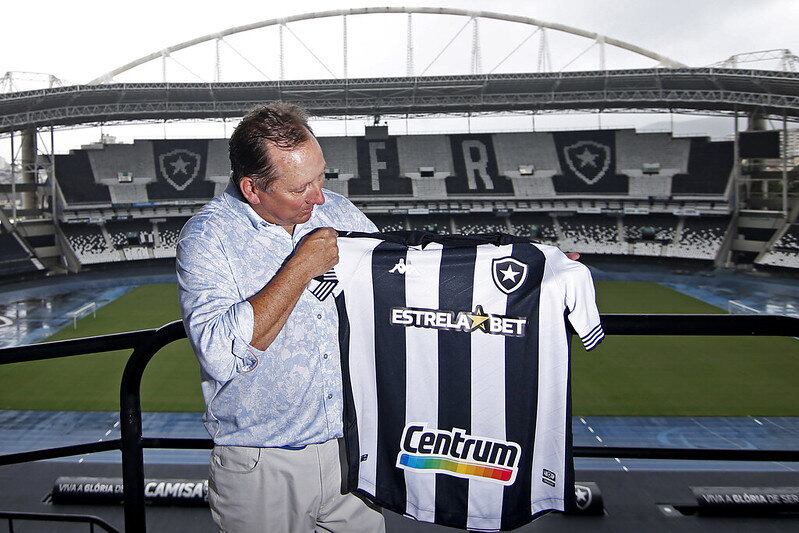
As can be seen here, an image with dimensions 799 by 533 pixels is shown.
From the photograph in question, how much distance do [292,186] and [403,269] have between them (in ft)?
1.68

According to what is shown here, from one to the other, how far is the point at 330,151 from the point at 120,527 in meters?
39.6

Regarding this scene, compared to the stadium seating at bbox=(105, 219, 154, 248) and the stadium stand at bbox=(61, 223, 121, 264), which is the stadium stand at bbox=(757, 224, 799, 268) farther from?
the stadium stand at bbox=(61, 223, 121, 264)

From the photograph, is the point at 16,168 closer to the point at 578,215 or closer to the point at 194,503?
the point at 578,215

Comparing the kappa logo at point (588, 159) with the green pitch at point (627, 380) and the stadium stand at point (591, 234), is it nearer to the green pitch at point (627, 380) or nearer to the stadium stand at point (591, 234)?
the stadium stand at point (591, 234)

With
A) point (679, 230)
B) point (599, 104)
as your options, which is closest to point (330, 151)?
point (599, 104)

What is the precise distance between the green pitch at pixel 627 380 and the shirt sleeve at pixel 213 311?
12.7 m

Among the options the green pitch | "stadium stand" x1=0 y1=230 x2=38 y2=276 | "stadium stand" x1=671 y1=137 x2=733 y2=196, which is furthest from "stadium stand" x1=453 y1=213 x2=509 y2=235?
"stadium stand" x1=0 y1=230 x2=38 y2=276

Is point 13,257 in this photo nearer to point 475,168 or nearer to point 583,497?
point 475,168

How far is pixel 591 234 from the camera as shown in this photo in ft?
126

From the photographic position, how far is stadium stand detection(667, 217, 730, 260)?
3494cm

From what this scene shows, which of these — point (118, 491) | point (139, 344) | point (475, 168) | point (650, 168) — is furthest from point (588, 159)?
point (139, 344)

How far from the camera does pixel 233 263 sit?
5.64 feet

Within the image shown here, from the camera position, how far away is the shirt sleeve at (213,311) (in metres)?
→ 1.53

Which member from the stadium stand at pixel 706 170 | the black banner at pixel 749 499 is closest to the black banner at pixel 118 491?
the black banner at pixel 749 499
